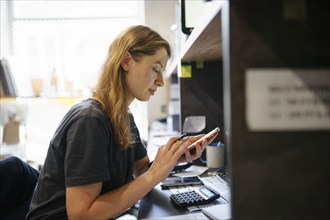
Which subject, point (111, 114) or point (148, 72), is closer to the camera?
point (111, 114)

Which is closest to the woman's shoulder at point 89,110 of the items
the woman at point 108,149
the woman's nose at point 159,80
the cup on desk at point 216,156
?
the woman at point 108,149

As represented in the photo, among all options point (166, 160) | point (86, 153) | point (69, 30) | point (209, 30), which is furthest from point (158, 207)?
point (69, 30)

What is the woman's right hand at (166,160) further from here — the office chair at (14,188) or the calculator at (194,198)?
the office chair at (14,188)

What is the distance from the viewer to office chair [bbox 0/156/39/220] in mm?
1152

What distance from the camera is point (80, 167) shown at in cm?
80

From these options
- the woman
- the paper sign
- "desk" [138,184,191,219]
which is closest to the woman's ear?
the woman

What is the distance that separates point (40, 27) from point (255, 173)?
3251 millimetres

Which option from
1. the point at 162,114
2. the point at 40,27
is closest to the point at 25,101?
the point at 40,27

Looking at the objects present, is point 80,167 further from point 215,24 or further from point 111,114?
point 215,24

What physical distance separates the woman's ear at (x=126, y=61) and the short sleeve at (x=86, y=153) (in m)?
0.26

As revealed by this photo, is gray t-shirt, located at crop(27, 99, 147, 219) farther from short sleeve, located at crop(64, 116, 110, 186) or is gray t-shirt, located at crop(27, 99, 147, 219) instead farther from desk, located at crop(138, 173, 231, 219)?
desk, located at crop(138, 173, 231, 219)

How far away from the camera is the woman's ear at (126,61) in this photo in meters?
1.02

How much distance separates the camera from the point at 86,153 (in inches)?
31.8

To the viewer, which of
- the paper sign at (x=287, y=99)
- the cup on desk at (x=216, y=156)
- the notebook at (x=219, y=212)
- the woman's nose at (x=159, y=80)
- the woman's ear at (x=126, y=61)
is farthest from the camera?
the cup on desk at (x=216, y=156)
